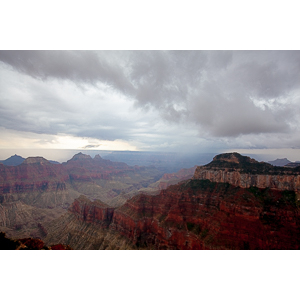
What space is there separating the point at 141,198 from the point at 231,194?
69.0 ft

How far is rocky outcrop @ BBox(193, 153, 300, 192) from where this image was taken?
28.7 m

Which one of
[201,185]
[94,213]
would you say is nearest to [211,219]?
[201,185]

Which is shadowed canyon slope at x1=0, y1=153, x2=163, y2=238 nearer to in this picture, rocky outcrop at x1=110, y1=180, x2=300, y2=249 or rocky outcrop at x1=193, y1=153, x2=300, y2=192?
rocky outcrop at x1=110, y1=180, x2=300, y2=249

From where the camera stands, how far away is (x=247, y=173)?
33062 millimetres

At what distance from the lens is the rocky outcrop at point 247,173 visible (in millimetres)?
28672

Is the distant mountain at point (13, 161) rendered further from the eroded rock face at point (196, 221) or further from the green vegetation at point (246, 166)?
the green vegetation at point (246, 166)

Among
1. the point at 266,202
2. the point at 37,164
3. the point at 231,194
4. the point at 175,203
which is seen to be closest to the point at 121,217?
the point at 175,203

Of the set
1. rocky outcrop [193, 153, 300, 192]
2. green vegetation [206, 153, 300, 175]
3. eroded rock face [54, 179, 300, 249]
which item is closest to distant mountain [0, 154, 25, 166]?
eroded rock face [54, 179, 300, 249]

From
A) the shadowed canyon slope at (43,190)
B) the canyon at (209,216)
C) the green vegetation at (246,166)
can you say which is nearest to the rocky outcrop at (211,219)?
the canyon at (209,216)

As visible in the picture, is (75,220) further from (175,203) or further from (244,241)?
(244,241)

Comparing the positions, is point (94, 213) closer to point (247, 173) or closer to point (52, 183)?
point (247, 173)

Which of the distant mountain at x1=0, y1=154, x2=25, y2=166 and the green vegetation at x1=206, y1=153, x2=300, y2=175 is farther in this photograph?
the distant mountain at x1=0, y1=154, x2=25, y2=166

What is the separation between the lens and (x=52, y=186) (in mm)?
103750

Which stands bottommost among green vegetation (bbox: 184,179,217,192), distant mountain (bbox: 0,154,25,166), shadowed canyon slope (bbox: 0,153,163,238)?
shadowed canyon slope (bbox: 0,153,163,238)
